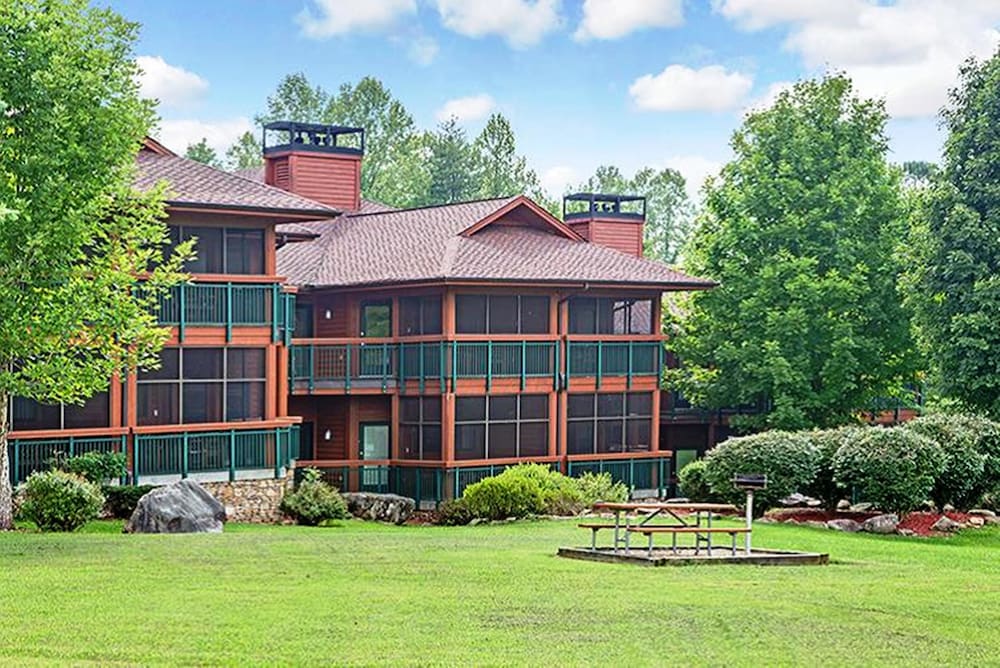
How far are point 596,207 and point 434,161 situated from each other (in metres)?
25.1

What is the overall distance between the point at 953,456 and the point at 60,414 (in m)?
17.8

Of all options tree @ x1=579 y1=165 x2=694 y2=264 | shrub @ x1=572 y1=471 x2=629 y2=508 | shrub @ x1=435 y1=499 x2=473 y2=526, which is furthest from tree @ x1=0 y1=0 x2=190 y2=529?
tree @ x1=579 y1=165 x2=694 y2=264

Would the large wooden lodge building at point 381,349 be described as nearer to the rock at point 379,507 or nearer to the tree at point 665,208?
the rock at point 379,507

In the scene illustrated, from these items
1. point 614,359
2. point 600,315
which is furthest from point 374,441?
point 600,315

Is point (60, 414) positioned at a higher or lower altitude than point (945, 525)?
higher

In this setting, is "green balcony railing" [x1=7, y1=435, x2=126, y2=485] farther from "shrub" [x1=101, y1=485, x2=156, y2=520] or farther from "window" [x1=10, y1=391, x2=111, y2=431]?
Result: "shrub" [x1=101, y1=485, x2=156, y2=520]

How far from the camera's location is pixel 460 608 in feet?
51.7

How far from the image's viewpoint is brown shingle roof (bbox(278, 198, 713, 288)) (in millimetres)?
39562

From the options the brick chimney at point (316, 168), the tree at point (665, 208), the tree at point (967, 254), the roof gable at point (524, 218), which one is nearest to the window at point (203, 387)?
the roof gable at point (524, 218)

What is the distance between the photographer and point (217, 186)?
114 feet

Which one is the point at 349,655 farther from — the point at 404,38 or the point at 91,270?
the point at 404,38

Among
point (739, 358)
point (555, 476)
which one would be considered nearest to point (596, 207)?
point (739, 358)

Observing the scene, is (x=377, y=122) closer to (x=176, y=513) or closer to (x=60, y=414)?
(x=60, y=414)

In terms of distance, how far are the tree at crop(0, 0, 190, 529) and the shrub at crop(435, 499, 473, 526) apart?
992 cm
